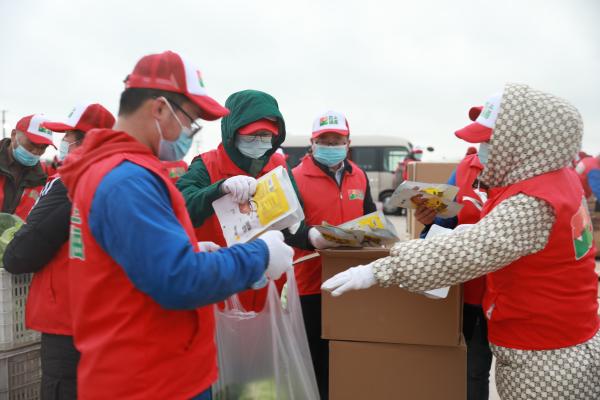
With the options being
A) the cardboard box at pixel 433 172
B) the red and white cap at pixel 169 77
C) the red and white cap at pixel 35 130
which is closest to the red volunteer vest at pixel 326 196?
the red and white cap at pixel 169 77

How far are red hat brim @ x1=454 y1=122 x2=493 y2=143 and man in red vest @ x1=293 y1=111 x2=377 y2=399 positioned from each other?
1.26 metres

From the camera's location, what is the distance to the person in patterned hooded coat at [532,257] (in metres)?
1.46

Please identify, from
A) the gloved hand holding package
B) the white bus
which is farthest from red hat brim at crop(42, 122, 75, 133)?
the white bus

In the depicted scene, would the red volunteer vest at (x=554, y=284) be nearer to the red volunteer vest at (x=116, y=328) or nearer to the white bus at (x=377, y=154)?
the red volunteer vest at (x=116, y=328)

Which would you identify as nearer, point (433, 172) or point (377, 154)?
point (433, 172)

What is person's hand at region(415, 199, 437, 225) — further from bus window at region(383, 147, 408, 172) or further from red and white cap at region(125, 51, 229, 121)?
bus window at region(383, 147, 408, 172)

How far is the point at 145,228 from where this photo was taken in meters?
1.07

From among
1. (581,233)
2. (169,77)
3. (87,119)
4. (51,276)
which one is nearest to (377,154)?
(87,119)

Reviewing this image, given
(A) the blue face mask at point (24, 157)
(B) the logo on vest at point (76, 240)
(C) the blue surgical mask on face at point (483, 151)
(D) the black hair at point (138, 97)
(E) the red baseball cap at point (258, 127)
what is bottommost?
(B) the logo on vest at point (76, 240)

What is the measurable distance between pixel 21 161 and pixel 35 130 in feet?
0.99

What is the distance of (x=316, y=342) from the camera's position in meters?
2.62

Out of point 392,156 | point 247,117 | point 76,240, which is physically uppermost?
point 392,156

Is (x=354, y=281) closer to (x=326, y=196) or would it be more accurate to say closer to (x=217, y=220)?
(x=217, y=220)

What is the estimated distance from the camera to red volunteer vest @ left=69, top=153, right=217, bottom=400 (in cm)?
116
